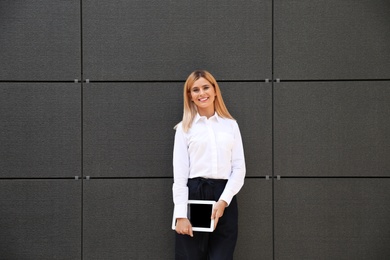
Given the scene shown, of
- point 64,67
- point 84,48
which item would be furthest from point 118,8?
point 64,67

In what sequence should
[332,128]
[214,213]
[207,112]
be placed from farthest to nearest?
[332,128], [207,112], [214,213]

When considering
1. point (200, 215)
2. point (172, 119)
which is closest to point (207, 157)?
point (200, 215)

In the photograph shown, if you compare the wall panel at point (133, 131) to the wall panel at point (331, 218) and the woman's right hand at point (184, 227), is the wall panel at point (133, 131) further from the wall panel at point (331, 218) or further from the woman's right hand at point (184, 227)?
the wall panel at point (331, 218)

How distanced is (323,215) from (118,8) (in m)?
1.78

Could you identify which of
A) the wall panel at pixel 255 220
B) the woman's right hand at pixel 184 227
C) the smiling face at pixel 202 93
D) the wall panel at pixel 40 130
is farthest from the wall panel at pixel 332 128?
A: the wall panel at pixel 40 130

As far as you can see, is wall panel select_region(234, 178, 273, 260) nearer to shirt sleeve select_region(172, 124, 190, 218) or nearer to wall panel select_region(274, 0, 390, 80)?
shirt sleeve select_region(172, 124, 190, 218)

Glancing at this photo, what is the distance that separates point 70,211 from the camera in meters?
2.68

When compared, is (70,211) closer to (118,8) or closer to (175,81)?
(175,81)

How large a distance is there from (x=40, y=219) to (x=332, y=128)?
6.12 feet

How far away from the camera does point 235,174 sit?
7.39 feet

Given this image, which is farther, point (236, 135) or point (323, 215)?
point (323, 215)

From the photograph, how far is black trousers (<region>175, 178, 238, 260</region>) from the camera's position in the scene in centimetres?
221

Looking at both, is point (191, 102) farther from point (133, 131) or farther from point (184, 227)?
point (184, 227)

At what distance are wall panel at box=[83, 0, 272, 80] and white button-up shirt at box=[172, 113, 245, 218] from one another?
51 centimetres
